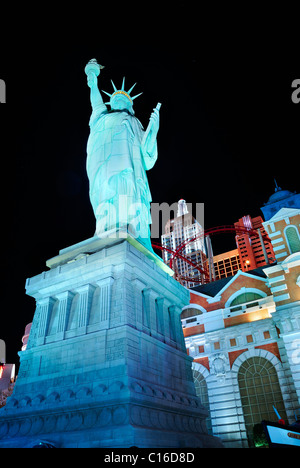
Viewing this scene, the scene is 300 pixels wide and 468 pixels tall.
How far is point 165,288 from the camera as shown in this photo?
544 inches

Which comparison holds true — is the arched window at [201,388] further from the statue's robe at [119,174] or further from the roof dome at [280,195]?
the roof dome at [280,195]

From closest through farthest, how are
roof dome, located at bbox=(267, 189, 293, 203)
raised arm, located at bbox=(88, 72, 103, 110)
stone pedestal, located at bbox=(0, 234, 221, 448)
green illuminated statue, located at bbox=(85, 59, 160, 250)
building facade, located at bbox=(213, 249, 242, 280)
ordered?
stone pedestal, located at bbox=(0, 234, 221, 448)
green illuminated statue, located at bbox=(85, 59, 160, 250)
raised arm, located at bbox=(88, 72, 103, 110)
roof dome, located at bbox=(267, 189, 293, 203)
building facade, located at bbox=(213, 249, 242, 280)

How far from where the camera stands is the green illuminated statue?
14625 mm

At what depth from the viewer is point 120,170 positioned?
15.0 meters

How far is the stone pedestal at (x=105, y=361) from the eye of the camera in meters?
9.28

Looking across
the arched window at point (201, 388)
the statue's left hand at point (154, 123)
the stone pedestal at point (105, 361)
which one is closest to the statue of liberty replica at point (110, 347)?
the stone pedestal at point (105, 361)

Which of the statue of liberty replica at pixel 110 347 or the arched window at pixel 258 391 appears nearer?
the statue of liberty replica at pixel 110 347

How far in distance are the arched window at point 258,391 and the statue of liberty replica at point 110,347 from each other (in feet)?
27.2

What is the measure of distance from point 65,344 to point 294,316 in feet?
42.1

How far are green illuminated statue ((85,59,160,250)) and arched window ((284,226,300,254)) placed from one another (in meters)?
10.5

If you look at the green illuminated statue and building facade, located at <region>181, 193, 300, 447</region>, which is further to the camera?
building facade, located at <region>181, 193, 300, 447</region>

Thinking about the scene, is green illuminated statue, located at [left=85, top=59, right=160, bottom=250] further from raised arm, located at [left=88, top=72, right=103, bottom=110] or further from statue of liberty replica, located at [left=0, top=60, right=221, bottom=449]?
raised arm, located at [left=88, top=72, right=103, bottom=110]

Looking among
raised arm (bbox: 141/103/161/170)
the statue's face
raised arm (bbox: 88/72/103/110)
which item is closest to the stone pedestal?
raised arm (bbox: 141/103/161/170)
